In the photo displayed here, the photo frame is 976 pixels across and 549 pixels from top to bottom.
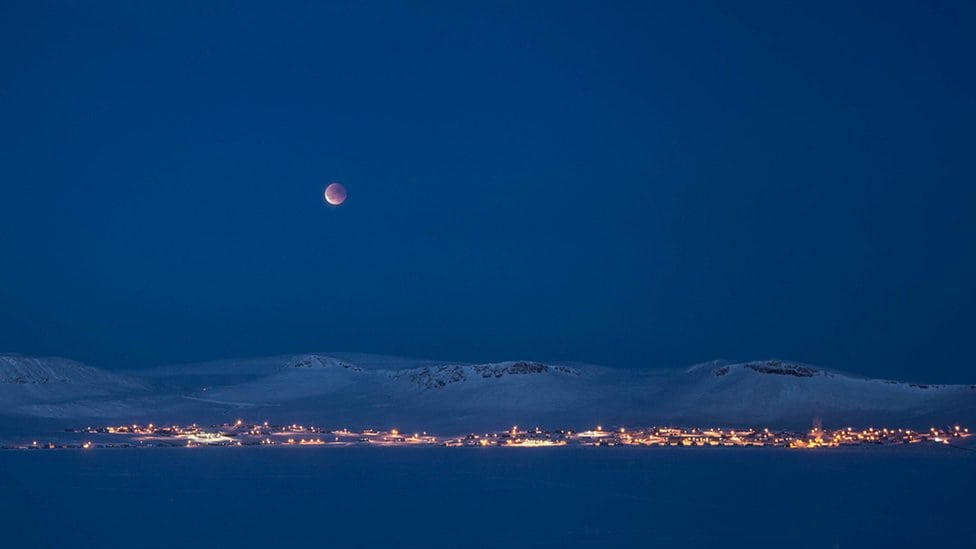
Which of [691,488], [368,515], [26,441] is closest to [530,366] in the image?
[26,441]

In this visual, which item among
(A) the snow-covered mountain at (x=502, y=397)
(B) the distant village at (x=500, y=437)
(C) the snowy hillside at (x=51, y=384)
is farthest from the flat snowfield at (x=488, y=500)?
(C) the snowy hillside at (x=51, y=384)

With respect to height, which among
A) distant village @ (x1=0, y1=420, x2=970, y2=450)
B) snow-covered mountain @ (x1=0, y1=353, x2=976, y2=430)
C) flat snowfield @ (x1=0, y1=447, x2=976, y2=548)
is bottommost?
flat snowfield @ (x1=0, y1=447, x2=976, y2=548)

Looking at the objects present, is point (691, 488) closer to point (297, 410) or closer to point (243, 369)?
point (297, 410)

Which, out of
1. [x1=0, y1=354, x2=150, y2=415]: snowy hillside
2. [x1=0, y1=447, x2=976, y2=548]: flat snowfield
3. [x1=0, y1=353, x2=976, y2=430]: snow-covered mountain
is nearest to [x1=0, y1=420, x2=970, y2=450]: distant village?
[x1=0, y1=353, x2=976, y2=430]: snow-covered mountain

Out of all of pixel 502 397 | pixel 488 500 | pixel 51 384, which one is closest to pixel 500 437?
pixel 502 397

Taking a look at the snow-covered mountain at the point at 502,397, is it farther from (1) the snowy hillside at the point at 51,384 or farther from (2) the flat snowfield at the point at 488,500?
(2) the flat snowfield at the point at 488,500

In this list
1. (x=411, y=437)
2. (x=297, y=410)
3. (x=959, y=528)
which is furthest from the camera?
(x=297, y=410)

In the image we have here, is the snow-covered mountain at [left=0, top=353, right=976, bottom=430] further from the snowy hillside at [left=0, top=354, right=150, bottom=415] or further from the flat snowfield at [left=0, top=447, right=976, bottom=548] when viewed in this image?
the flat snowfield at [left=0, top=447, right=976, bottom=548]
